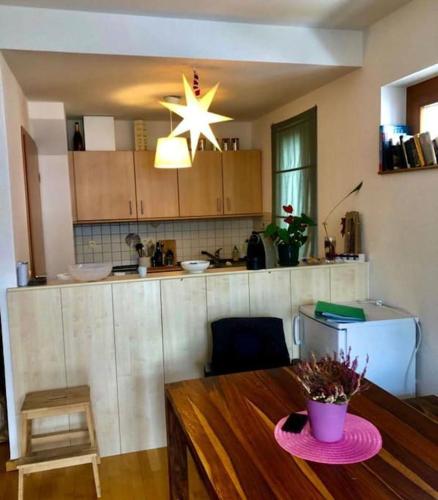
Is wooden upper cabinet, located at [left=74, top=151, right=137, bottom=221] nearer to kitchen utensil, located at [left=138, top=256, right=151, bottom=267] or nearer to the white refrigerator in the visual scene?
kitchen utensil, located at [left=138, top=256, right=151, bottom=267]

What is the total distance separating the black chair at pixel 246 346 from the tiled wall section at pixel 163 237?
2.58 meters

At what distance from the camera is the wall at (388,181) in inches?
102

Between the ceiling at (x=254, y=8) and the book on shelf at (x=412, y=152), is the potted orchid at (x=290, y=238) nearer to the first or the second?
the book on shelf at (x=412, y=152)

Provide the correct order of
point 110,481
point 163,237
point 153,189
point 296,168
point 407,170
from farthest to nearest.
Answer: point 163,237 < point 153,189 < point 296,168 < point 407,170 < point 110,481

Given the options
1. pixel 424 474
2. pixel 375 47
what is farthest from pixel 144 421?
pixel 375 47

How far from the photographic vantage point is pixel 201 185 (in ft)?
15.9

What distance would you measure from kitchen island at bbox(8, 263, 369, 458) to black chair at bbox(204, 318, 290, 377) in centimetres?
18

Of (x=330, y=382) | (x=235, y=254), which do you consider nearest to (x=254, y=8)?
(x=330, y=382)

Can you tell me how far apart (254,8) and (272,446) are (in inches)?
90.1

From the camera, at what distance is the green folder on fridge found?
262 centimetres

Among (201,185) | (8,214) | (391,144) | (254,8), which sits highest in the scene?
(254,8)

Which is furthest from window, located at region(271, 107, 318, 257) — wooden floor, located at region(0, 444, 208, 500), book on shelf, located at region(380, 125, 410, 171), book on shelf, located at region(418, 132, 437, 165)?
wooden floor, located at region(0, 444, 208, 500)

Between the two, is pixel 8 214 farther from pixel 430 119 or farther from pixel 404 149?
pixel 430 119

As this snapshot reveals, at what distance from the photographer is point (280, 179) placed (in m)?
4.55
